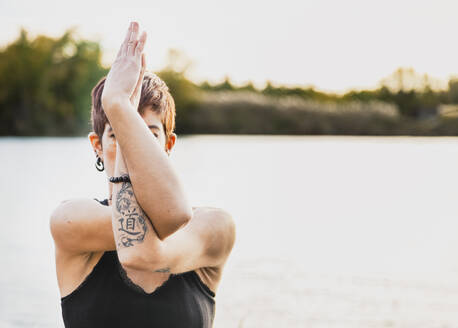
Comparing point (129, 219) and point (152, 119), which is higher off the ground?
point (152, 119)

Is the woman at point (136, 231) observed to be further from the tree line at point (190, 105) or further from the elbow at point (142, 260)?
the tree line at point (190, 105)

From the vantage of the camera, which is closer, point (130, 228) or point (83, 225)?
point (130, 228)

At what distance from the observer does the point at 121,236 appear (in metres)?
1.15

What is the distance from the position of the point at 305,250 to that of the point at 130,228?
3.97 meters

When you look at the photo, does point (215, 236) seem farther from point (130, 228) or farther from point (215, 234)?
point (130, 228)

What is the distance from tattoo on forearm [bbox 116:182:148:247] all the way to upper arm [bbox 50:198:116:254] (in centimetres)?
11

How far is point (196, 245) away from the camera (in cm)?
135

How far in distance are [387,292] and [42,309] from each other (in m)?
1.99

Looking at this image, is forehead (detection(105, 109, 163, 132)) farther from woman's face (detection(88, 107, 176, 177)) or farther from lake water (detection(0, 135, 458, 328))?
lake water (detection(0, 135, 458, 328))

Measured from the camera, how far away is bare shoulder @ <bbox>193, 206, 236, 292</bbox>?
4.61 feet

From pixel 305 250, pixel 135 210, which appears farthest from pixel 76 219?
pixel 305 250

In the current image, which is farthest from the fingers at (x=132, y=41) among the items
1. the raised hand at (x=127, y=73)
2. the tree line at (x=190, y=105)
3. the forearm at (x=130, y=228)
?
the tree line at (x=190, y=105)

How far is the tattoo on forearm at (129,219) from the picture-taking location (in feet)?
3.75

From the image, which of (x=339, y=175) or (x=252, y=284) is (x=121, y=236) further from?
(x=339, y=175)
